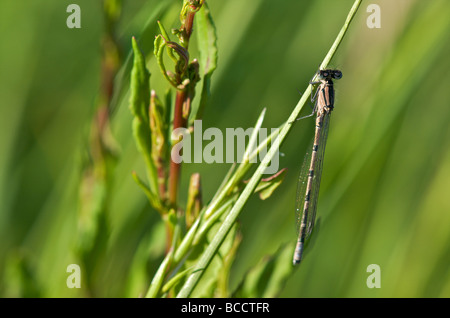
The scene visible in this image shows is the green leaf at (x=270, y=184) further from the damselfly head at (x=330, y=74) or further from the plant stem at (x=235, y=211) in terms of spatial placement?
the damselfly head at (x=330, y=74)

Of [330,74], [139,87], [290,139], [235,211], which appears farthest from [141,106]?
[290,139]

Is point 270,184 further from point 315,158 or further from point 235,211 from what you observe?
point 315,158

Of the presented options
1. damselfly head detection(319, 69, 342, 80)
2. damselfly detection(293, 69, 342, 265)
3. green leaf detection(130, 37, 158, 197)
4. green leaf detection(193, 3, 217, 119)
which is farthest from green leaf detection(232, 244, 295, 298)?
damselfly head detection(319, 69, 342, 80)

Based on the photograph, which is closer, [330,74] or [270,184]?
[270,184]

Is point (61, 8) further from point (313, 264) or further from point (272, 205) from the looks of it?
point (313, 264)

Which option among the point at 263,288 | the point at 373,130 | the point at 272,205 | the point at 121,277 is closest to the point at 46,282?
the point at 121,277

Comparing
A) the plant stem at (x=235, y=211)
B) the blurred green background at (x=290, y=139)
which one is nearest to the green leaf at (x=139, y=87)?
the plant stem at (x=235, y=211)
